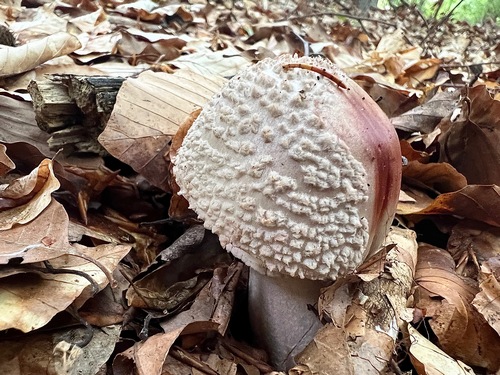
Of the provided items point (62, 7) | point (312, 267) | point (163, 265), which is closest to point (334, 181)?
point (312, 267)

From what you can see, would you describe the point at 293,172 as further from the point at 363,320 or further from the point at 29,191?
the point at 29,191

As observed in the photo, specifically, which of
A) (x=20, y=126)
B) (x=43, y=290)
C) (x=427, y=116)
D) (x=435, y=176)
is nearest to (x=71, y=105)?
(x=20, y=126)

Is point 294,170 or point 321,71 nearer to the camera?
point 294,170

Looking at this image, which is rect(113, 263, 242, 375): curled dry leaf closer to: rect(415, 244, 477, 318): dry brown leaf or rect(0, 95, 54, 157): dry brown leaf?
rect(415, 244, 477, 318): dry brown leaf

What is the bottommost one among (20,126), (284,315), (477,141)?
(284,315)

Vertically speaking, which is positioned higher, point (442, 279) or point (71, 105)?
point (71, 105)

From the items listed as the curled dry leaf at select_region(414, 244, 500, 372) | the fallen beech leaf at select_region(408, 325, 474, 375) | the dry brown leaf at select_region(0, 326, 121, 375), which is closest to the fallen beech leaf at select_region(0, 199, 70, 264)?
the dry brown leaf at select_region(0, 326, 121, 375)
